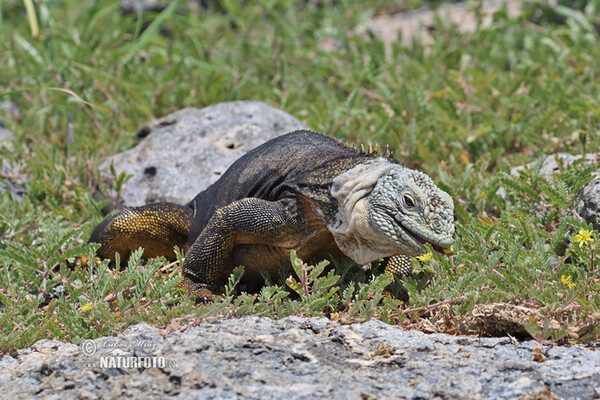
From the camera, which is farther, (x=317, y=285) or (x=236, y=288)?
(x=236, y=288)

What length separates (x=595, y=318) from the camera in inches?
153

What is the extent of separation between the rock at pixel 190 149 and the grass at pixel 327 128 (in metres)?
0.37

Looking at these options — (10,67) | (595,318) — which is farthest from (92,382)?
(10,67)

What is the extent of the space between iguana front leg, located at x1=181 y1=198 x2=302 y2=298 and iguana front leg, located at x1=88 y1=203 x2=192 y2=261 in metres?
0.70

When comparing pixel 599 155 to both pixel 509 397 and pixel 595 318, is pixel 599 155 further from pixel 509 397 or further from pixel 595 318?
pixel 509 397

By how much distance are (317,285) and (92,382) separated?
1.55m

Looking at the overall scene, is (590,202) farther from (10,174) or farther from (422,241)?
(10,174)

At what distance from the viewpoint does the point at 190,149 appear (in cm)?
691

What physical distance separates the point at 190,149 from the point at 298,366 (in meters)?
3.70

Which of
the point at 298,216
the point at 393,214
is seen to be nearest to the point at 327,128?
the point at 298,216

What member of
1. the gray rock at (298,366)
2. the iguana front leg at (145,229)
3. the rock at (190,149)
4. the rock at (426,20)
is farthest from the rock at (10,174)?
the rock at (426,20)

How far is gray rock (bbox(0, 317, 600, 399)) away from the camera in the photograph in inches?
132

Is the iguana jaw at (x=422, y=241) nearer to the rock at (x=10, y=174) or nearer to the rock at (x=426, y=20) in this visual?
the rock at (x=10, y=174)

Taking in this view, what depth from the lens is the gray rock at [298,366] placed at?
11.0ft
